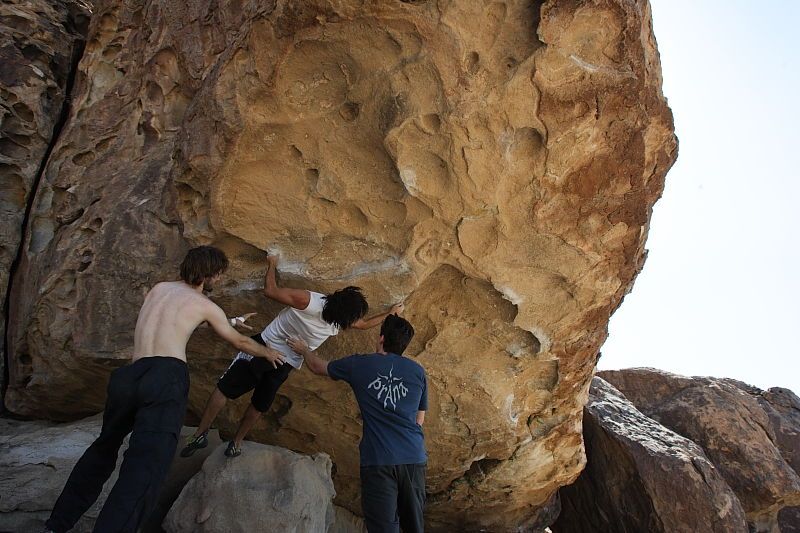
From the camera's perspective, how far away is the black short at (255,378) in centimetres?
381

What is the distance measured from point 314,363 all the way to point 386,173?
1250 millimetres

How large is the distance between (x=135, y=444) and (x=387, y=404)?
1.20 metres

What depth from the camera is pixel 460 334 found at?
4500 mm

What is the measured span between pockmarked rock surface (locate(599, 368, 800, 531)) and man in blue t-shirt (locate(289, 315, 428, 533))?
17.1 ft

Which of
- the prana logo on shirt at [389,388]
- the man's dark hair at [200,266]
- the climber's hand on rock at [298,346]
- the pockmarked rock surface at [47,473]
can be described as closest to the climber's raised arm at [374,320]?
the climber's hand on rock at [298,346]

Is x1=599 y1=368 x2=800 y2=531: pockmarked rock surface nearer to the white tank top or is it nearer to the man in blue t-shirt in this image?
the man in blue t-shirt

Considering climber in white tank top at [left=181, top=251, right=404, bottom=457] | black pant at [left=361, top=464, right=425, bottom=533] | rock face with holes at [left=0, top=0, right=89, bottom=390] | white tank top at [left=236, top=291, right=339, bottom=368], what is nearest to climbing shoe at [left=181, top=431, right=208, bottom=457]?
climber in white tank top at [left=181, top=251, right=404, bottom=457]

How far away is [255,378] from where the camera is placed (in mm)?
3832

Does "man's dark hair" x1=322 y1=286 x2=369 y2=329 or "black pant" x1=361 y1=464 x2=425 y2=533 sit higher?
"man's dark hair" x1=322 y1=286 x2=369 y2=329

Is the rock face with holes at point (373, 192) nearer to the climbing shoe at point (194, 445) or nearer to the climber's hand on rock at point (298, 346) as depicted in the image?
the climber's hand on rock at point (298, 346)

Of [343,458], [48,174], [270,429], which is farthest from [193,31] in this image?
[343,458]

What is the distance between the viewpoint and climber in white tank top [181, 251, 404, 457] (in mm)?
3615

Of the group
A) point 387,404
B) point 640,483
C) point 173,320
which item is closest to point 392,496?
point 387,404

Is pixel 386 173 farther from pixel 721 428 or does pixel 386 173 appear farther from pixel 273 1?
pixel 721 428
